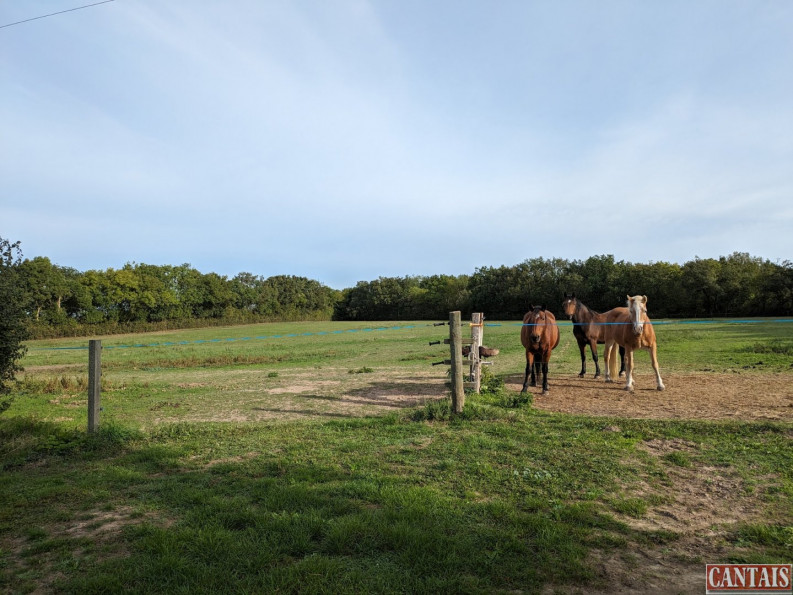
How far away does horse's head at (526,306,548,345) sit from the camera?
9.70 metres

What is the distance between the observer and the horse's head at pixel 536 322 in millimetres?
9703

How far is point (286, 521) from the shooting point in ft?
12.3

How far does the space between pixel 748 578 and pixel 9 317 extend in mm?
9717

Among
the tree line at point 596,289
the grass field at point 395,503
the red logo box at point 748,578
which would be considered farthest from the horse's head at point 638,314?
the tree line at point 596,289

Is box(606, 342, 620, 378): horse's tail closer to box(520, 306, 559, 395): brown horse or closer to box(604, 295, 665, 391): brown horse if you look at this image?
box(604, 295, 665, 391): brown horse

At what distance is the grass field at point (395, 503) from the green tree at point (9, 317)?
0.90m

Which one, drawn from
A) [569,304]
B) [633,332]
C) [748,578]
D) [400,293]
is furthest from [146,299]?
[748,578]

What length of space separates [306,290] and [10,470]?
112m

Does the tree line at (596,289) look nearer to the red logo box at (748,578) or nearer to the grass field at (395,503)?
the grass field at (395,503)

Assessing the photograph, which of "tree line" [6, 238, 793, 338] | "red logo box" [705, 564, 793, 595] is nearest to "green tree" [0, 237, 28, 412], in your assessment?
"red logo box" [705, 564, 793, 595]

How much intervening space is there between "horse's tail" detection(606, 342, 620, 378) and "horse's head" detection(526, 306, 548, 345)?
88.8 inches

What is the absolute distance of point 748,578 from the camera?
2.97 m

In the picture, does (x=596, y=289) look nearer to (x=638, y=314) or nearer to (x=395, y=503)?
(x=638, y=314)

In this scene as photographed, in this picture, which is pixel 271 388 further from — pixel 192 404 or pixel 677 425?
pixel 677 425
